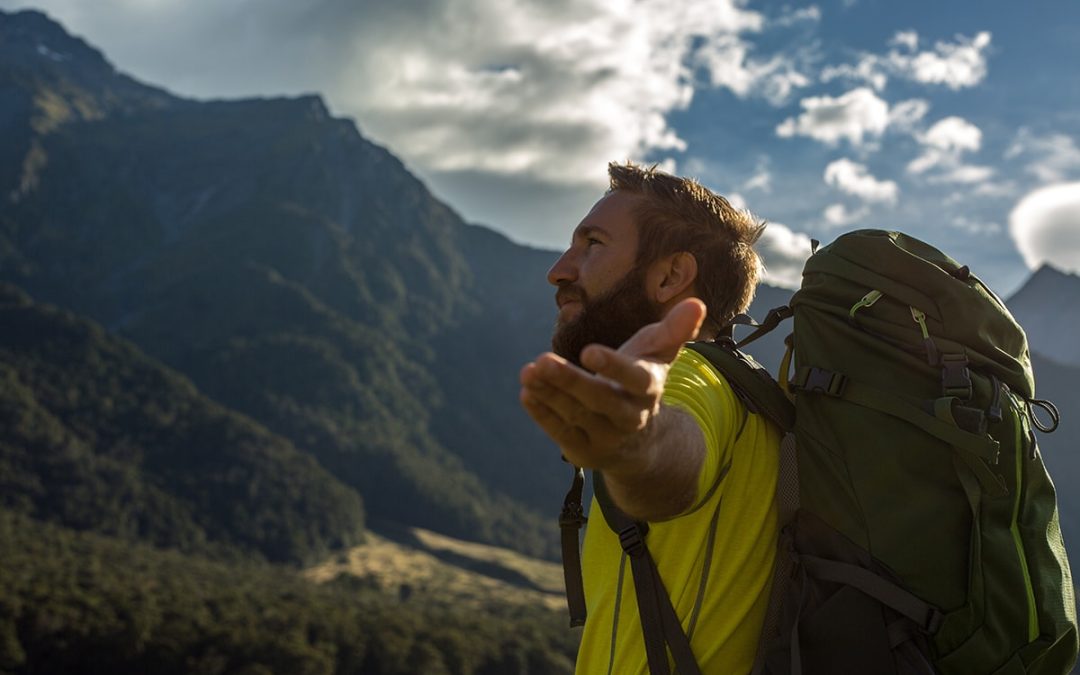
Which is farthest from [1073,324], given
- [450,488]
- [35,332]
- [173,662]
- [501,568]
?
[35,332]

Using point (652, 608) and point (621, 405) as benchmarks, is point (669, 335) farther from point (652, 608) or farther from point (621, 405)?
point (652, 608)

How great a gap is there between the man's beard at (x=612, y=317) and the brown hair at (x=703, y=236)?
0.13 m

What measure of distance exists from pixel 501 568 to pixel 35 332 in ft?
369

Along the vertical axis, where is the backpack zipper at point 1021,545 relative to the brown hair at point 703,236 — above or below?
below

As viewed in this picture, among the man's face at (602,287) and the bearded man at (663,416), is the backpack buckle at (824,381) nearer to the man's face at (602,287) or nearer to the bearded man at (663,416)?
the bearded man at (663,416)

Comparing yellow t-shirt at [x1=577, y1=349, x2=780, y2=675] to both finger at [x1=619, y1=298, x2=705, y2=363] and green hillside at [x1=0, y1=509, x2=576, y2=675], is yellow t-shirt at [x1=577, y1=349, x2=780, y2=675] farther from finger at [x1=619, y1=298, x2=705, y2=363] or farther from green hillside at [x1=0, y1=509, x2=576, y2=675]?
green hillside at [x1=0, y1=509, x2=576, y2=675]

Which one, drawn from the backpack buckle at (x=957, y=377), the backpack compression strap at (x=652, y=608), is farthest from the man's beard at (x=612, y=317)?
the backpack buckle at (x=957, y=377)

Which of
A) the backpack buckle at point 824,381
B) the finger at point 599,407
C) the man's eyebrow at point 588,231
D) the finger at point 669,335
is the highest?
the man's eyebrow at point 588,231

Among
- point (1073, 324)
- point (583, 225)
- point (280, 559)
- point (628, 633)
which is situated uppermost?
point (1073, 324)

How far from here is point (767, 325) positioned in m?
3.25

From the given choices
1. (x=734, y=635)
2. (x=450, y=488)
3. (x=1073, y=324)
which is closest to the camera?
(x=734, y=635)

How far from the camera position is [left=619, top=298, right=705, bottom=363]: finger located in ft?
6.21

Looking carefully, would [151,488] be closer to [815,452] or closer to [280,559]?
[280,559]

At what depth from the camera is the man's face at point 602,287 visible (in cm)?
334
